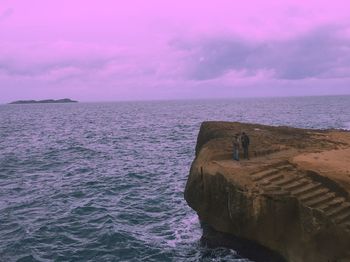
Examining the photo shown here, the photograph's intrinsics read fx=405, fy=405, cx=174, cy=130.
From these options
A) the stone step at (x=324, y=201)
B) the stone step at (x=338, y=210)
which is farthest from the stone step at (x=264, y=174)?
the stone step at (x=338, y=210)

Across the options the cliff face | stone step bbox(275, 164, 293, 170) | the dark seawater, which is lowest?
the dark seawater

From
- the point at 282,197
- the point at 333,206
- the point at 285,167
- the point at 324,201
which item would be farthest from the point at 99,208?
the point at 333,206

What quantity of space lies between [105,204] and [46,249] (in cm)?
643

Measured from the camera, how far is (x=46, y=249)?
17.4m

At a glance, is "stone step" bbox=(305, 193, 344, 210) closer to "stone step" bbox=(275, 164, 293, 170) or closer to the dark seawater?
"stone step" bbox=(275, 164, 293, 170)

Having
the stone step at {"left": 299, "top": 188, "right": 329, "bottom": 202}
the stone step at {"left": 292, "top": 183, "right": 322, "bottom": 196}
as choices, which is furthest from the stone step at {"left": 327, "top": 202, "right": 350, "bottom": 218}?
the stone step at {"left": 292, "top": 183, "right": 322, "bottom": 196}

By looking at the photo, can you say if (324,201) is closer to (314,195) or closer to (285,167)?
(314,195)

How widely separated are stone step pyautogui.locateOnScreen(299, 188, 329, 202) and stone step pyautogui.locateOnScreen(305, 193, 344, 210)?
170mm

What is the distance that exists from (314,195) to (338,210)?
1.01m

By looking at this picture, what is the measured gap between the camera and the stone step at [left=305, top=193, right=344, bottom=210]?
12156mm

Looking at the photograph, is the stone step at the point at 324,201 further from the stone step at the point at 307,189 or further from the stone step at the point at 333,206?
the stone step at the point at 307,189

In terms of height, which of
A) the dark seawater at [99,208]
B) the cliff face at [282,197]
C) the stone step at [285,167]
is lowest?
the dark seawater at [99,208]

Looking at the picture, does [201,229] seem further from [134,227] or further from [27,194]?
[27,194]

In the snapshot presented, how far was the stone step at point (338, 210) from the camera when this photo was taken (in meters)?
11.8
